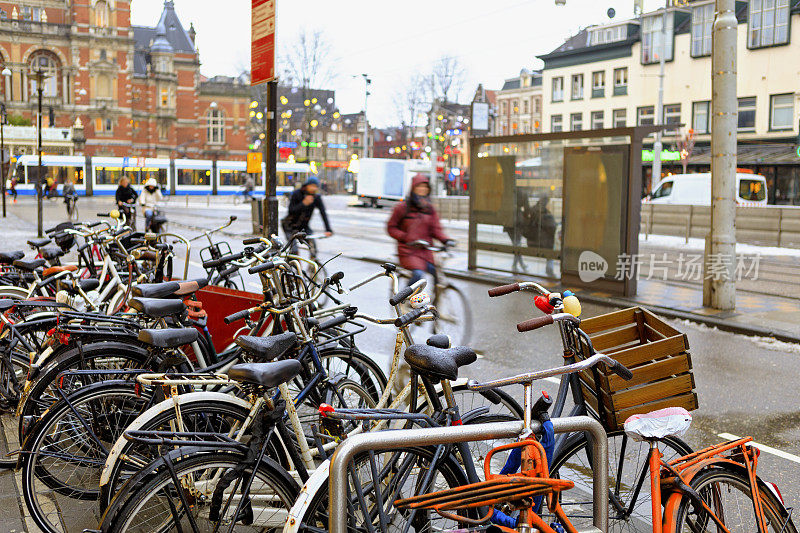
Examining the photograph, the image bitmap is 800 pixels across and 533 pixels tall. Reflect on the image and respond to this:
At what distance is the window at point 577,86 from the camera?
53469 mm

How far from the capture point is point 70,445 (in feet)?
12.6

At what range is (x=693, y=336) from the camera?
9.38m

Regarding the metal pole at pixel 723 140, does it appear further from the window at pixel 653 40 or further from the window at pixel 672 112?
the window at pixel 653 40

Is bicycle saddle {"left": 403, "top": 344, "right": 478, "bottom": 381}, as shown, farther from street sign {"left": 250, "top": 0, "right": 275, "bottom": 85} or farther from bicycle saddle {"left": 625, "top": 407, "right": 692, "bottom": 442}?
street sign {"left": 250, "top": 0, "right": 275, "bottom": 85}

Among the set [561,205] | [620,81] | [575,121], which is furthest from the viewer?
[575,121]

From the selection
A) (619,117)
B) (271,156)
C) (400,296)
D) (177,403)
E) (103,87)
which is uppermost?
(103,87)

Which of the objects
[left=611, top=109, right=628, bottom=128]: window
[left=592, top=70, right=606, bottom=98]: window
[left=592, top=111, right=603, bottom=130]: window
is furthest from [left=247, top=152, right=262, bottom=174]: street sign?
[left=592, top=111, right=603, bottom=130]: window

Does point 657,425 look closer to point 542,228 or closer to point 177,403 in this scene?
point 177,403

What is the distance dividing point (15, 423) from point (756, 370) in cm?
645

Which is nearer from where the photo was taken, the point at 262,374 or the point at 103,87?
the point at 262,374

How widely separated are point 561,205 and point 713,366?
535 cm

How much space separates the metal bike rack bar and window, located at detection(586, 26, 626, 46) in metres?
51.6

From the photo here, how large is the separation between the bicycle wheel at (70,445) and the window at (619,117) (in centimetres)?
4970

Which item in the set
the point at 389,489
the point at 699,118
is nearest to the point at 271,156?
the point at 389,489
